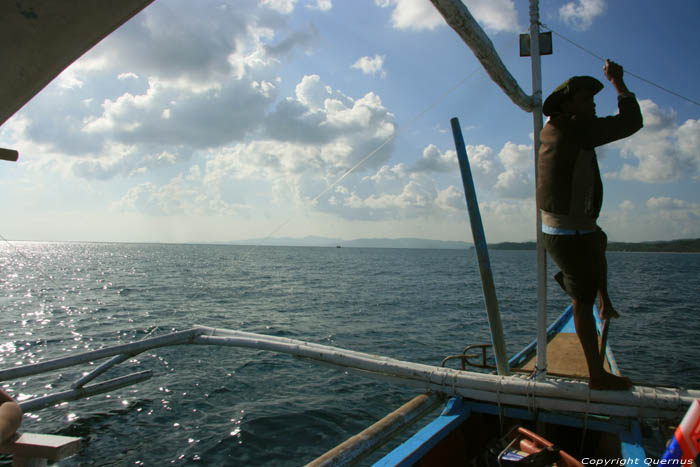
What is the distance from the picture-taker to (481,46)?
3117mm

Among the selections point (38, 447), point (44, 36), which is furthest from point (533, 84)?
point (38, 447)

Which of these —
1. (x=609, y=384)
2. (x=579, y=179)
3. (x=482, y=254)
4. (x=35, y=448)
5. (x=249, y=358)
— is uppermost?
(x=579, y=179)

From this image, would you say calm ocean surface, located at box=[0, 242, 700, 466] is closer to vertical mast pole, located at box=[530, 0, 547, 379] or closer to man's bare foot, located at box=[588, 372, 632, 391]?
vertical mast pole, located at box=[530, 0, 547, 379]

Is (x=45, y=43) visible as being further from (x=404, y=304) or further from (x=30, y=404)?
(x=404, y=304)

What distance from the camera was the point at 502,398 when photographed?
12.9 ft

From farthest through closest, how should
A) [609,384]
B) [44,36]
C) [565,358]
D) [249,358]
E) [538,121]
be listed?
[249,358] → [565,358] → [538,121] → [609,384] → [44,36]

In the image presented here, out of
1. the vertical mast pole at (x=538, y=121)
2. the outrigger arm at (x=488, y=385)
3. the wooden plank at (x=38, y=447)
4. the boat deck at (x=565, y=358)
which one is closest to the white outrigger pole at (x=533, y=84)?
the vertical mast pole at (x=538, y=121)

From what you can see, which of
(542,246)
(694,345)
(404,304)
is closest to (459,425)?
(542,246)

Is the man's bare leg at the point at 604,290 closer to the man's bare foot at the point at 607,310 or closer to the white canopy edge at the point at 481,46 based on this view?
the man's bare foot at the point at 607,310

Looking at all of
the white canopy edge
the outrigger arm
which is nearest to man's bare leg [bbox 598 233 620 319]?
the outrigger arm

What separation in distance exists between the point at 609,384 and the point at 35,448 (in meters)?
4.02

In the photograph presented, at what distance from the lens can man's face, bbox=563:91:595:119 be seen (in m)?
3.20

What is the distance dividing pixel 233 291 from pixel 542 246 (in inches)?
1182

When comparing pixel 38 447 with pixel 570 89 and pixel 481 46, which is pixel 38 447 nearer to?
pixel 481 46
